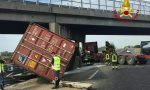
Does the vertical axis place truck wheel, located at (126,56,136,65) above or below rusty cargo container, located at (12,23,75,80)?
below

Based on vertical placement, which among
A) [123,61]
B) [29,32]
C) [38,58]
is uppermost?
[29,32]

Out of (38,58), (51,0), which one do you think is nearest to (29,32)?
(38,58)

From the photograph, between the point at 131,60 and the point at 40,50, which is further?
the point at 131,60

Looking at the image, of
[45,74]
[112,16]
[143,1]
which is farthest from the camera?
[143,1]

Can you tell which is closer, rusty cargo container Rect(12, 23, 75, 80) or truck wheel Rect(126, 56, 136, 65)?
rusty cargo container Rect(12, 23, 75, 80)

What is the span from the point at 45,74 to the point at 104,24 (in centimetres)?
2916

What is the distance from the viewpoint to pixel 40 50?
67.1 ft

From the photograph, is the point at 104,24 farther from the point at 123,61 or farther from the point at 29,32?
the point at 29,32

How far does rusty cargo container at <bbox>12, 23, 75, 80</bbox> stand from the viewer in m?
20.2

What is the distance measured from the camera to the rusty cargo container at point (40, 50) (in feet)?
66.2

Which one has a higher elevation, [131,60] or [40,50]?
[40,50]

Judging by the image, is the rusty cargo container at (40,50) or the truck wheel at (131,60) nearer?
the rusty cargo container at (40,50)

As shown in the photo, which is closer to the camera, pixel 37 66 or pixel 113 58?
pixel 37 66

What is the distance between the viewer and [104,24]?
4831 centimetres
